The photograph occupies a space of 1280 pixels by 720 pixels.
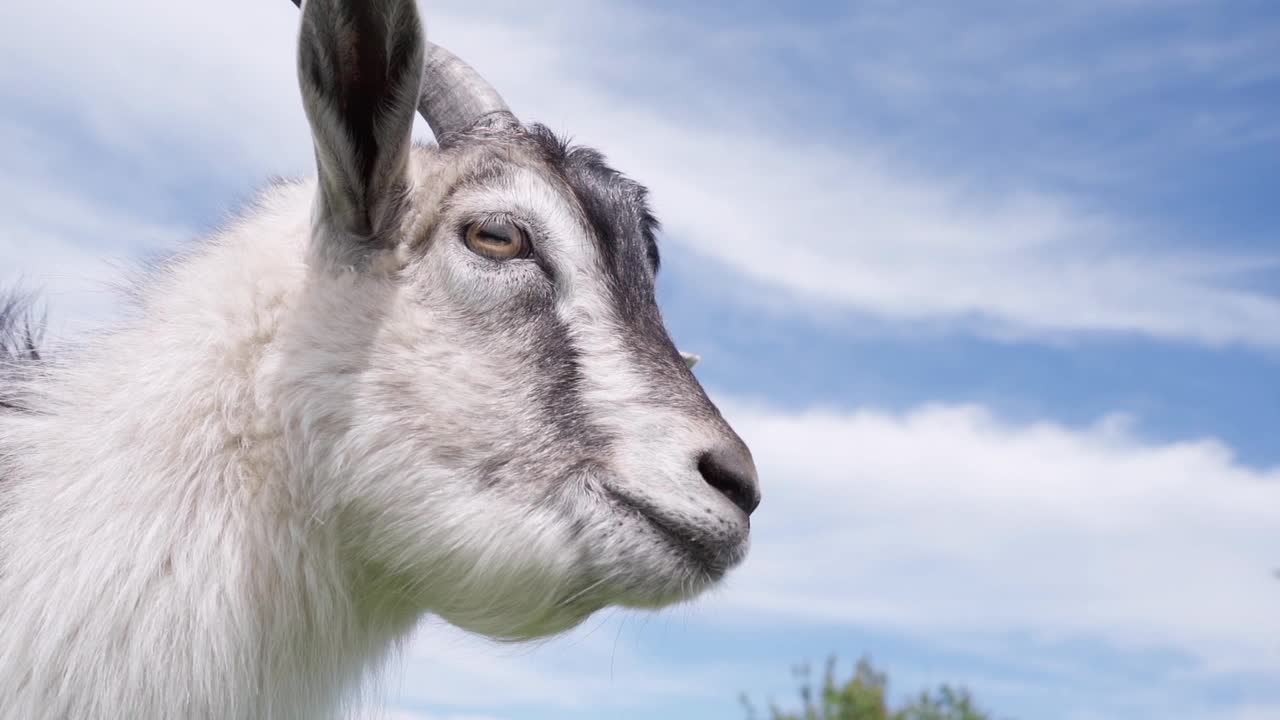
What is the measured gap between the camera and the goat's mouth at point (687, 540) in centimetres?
399

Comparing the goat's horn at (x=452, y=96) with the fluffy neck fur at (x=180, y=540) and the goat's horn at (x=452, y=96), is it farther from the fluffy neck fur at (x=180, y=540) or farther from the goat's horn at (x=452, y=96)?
the fluffy neck fur at (x=180, y=540)

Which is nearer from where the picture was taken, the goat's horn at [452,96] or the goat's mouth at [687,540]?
the goat's mouth at [687,540]

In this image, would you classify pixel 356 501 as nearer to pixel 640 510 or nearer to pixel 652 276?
pixel 640 510

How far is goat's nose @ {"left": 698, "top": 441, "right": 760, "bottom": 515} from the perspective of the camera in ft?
13.3

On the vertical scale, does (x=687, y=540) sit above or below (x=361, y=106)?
below

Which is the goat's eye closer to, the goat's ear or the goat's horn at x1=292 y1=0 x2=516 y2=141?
the goat's ear

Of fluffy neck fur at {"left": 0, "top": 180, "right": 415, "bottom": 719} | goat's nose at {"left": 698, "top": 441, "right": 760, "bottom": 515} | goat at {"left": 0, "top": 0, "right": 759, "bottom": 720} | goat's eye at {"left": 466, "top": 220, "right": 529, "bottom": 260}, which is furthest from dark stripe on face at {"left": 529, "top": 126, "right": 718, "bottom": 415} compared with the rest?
fluffy neck fur at {"left": 0, "top": 180, "right": 415, "bottom": 719}

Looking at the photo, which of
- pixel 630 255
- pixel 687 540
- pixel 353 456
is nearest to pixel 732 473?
pixel 687 540

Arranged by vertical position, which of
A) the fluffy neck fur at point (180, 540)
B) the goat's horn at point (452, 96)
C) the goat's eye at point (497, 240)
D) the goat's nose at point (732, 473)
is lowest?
the fluffy neck fur at point (180, 540)

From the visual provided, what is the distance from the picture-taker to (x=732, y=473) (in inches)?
160

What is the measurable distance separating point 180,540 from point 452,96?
2.33 m

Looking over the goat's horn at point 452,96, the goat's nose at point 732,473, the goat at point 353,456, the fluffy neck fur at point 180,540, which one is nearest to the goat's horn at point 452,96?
the goat's horn at point 452,96

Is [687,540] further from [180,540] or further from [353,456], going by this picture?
[180,540]

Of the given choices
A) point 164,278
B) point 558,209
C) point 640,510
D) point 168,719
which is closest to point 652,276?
point 558,209
